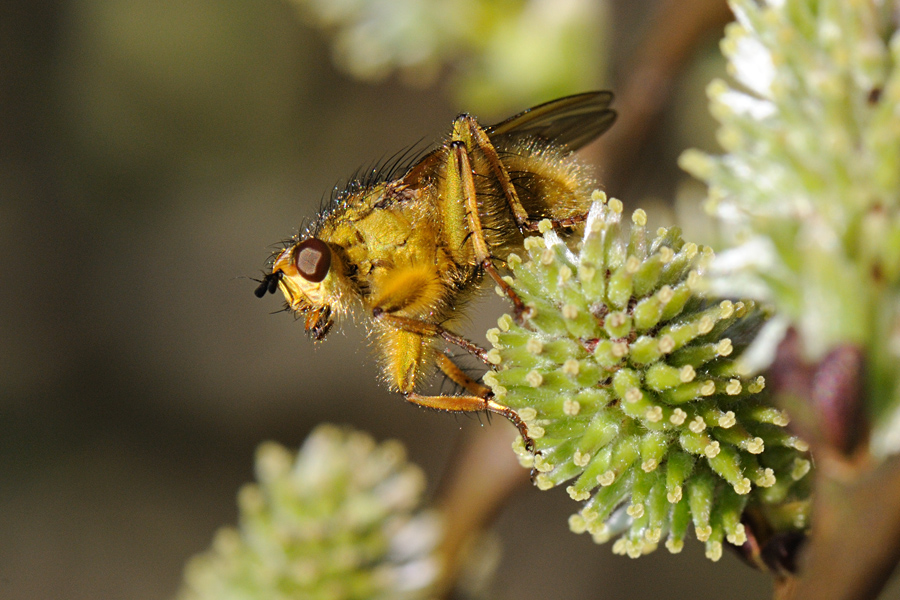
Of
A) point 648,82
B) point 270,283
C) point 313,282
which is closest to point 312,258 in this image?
point 313,282

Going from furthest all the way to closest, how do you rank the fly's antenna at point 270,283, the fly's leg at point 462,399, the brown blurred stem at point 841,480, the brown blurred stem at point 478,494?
the brown blurred stem at point 478,494, the fly's antenna at point 270,283, the fly's leg at point 462,399, the brown blurred stem at point 841,480

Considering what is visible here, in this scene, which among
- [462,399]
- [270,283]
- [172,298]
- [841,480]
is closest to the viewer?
[841,480]

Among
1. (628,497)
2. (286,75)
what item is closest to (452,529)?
(628,497)

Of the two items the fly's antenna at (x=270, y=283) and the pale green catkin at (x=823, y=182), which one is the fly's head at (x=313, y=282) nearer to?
the fly's antenna at (x=270, y=283)

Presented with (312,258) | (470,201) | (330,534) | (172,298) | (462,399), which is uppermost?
(172,298)

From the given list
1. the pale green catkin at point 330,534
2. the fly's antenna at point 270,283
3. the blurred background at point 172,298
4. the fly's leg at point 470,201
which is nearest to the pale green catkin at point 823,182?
the fly's leg at point 470,201

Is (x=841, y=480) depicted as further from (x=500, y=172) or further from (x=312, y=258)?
(x=312, y=258)

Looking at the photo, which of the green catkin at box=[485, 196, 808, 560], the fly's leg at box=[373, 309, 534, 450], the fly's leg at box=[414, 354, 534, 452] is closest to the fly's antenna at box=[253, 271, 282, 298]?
the fly's leg at box=[373, 309, 534, 450]

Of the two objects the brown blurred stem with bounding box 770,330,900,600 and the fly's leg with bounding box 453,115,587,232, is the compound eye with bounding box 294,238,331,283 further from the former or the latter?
the brown blurred stem with bounding box 770,330,900,600
